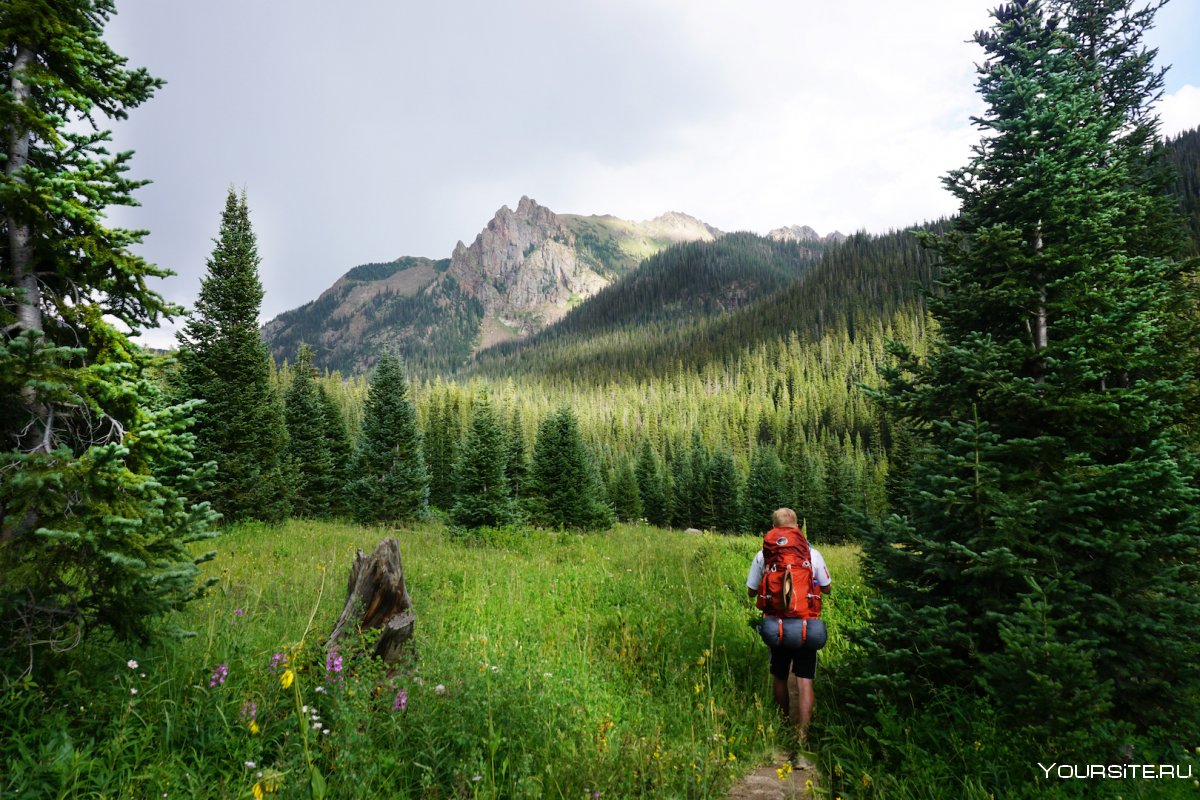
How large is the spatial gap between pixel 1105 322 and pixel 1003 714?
11.8ft

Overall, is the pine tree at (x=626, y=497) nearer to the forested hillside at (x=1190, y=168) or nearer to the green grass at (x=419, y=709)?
the green grass at (x=419, y=709)

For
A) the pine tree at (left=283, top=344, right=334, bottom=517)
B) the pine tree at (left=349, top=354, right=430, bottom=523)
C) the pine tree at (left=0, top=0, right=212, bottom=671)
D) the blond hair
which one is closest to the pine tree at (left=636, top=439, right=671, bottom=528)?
the pine tree at (left=349, top=354, right=430, bottom=523)

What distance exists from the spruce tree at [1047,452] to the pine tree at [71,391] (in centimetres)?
614

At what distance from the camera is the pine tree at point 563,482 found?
78.1 feet

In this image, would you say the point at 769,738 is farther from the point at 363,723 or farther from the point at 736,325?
the point at 736,325

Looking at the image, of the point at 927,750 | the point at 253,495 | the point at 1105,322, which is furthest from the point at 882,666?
the point at 253,495

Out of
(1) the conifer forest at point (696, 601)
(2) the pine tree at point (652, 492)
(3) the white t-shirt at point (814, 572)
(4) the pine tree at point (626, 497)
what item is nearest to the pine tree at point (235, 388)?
(1) the conifer forest at point (696, 601)

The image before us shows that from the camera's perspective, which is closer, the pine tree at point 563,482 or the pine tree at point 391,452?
the pine tree at point 391,452

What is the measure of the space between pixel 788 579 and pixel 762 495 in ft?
167

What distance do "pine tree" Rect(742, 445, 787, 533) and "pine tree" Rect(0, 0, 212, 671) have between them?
170 ft

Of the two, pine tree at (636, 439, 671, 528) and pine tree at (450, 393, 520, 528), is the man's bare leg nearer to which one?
pine tree at (450, 393, 520, 528)

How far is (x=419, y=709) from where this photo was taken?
13.0 ft

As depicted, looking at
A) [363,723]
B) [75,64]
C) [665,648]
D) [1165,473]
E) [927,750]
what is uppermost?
[75,64]

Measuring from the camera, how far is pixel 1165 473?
4.15 metres
